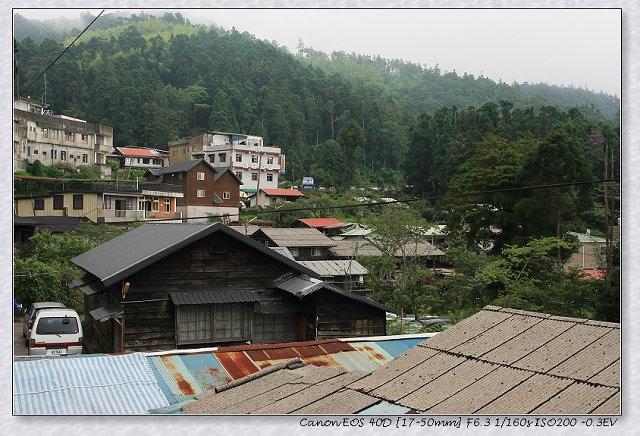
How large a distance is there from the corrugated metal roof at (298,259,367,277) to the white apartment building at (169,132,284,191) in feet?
33.4

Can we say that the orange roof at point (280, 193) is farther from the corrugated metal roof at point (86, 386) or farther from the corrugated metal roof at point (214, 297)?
the corrugated metal roof at point (86, 386)

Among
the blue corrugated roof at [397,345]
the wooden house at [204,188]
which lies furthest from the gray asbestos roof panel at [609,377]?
the wooden house at [204,188]

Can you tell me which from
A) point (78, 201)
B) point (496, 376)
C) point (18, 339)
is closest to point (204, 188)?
point (78, 201)

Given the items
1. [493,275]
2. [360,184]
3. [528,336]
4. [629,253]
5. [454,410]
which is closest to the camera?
[454,410]

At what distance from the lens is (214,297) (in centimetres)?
954

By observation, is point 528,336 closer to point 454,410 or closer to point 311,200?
point 454,410

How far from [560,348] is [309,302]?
6344 millimetres

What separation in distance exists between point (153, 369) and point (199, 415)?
7.41 feet

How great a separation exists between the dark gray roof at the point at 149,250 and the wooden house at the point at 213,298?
0.9 inches

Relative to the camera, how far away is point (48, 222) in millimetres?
22312

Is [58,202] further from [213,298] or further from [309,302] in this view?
[309,302]

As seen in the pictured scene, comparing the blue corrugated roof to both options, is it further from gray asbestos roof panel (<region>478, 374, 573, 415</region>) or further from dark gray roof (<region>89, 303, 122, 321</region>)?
dark gray roof (<region>89, 303, 122, 321</region>)

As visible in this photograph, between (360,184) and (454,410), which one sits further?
(360,184)

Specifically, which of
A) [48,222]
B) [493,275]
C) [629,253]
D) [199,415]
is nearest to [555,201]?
[493,275]
